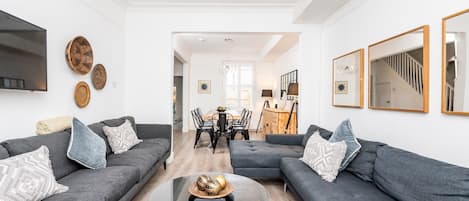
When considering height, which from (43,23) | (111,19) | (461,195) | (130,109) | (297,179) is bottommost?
(297,179)

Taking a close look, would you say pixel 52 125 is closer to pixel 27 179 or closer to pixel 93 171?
pixel 93 171

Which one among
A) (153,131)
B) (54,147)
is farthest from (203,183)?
(153,131)

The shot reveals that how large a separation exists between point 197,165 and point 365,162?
2.70m

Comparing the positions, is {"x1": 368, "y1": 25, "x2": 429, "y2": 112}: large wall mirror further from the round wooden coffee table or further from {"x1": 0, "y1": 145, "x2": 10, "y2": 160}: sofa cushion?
{"x1": 0, "y1": 145, "x2": 10, "y2": 160}: sofa cushion

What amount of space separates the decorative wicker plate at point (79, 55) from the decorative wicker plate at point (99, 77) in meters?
0.18

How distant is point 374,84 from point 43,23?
139 inches

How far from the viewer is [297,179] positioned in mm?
2316

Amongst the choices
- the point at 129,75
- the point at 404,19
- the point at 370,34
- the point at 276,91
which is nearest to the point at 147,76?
the point at 129,75

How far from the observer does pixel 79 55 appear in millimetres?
2990

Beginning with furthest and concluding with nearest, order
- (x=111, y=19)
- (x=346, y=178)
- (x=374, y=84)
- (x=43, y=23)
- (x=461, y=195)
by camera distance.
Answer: (x=111, y=19) < (x=374, y=84) < (x=43, y=23) < (x=346, y=178) < (x=461, y=195)

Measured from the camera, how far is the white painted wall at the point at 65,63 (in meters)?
2.17

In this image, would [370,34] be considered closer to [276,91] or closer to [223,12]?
[223,12]

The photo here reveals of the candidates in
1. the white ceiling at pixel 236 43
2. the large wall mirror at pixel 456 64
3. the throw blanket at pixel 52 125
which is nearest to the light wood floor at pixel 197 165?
the throw blanket at pixel 52 125

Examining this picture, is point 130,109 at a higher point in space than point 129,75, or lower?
lower
